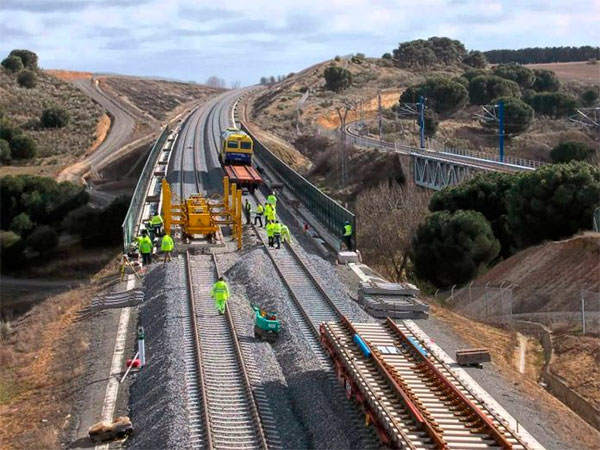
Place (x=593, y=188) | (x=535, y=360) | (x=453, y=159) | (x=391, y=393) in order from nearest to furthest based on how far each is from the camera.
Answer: (x=391, y=393) < (x=535, y=360) < (x=593, y=188) < (x=453, y=159)

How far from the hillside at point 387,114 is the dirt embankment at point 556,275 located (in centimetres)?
4541

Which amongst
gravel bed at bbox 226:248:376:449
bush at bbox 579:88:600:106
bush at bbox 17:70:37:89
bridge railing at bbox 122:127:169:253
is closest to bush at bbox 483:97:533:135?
bush at bbox 579:88:600:106

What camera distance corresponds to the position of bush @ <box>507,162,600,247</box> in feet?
113

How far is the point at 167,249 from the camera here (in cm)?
3089

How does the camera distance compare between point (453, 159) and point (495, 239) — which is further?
point (453, 159)

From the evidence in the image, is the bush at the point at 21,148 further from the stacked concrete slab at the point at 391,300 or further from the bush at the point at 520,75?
the bush at the point at 520,75

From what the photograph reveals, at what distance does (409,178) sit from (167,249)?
31.5 meters

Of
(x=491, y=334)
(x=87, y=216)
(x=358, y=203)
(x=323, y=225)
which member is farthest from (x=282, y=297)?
(x=87, y=216)

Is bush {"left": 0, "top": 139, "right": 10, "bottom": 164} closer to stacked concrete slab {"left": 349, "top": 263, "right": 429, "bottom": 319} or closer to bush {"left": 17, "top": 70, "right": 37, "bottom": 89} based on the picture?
bush {"left": 17, "top": 70, "right": 37, "bottom": 89}

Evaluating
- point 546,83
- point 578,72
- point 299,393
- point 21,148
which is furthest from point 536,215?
point 578,72

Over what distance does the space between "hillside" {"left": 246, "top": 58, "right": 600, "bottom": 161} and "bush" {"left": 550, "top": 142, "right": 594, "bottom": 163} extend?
17.7ft

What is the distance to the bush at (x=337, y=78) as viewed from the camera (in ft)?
409

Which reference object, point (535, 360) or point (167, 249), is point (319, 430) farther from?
point (167, 249)

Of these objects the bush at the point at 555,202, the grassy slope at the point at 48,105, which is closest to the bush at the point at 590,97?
the grassy slope at the point at 48,105
